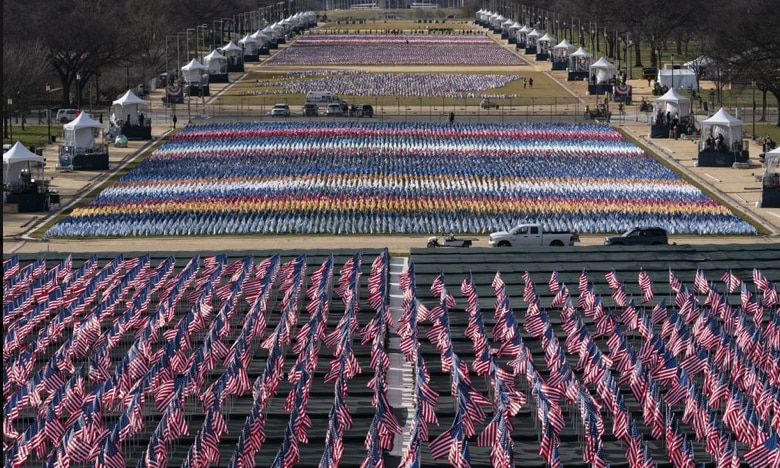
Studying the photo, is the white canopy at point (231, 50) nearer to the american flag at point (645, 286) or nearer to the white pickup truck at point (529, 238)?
the white pickup truck at point (529, 238)

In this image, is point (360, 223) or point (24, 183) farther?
point (24, 183)

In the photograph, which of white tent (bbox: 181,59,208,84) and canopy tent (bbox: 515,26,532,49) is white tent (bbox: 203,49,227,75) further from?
canopy tent (bbox: 515,26,532,49)

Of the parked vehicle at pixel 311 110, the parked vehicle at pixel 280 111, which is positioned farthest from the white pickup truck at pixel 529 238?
the parked vehicle at pixel 311 110

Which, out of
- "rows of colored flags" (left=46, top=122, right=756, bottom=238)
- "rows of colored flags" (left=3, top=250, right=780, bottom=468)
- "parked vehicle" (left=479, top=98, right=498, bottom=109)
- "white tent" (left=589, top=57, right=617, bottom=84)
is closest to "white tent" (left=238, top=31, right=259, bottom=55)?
"white tent" (left=589, top=57, right=617, bottom=84)

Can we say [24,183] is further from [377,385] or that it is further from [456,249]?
[377,385]

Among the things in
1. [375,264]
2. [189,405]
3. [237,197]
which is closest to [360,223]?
[237,197]
